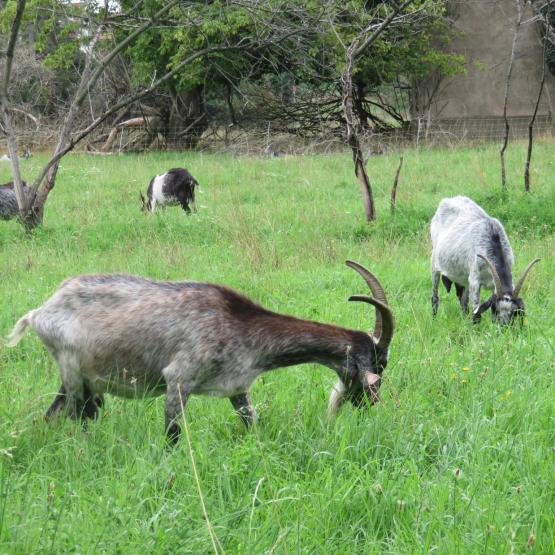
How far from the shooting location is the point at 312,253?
8695 mm

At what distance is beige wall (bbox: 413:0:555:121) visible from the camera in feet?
77.7

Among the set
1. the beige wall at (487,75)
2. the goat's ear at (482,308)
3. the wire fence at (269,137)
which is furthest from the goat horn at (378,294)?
the beige wall at (487,75)

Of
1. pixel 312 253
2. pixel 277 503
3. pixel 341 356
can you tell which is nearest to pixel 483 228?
pixel 312 253

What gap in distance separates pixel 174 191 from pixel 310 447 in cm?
1031

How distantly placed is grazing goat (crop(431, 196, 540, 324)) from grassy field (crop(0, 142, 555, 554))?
257 mm

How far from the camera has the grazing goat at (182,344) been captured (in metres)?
3.87

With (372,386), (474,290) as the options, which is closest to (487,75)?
(474,290)

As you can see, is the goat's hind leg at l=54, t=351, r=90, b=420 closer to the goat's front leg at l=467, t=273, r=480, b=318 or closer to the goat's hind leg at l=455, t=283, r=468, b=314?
the goat's front leg at l=467, t=273, r=480, b=318

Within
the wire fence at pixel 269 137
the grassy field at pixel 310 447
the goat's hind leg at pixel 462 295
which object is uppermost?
the wire fence at pixel 269 137

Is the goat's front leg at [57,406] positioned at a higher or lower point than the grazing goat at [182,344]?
lower

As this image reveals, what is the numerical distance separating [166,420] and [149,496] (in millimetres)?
745

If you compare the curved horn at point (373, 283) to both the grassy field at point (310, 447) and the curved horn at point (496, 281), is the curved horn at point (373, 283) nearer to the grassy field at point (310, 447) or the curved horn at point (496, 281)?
the grassy field at point (310, 447)

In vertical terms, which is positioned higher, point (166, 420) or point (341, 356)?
point (341, 356)

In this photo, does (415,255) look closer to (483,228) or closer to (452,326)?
(483,228)
